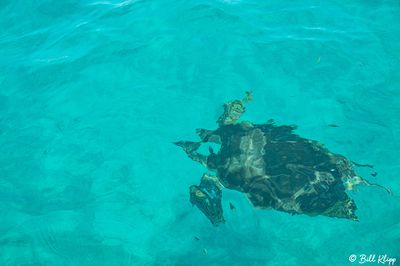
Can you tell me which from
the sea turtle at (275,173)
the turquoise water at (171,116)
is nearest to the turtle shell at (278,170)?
the sea turtle at (275,173)

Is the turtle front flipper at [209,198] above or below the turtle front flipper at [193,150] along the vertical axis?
below

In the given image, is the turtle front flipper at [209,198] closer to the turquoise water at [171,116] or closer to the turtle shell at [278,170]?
the turtle shell at [278,170]

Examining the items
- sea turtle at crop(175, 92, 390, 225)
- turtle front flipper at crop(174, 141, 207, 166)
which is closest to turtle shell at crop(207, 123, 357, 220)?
sea turtle at crop(175, 92, 390, 225)

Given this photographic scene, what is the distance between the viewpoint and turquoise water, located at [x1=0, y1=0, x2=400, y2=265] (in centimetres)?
642

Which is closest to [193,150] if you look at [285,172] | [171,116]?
[171,116]

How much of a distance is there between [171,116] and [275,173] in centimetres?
276

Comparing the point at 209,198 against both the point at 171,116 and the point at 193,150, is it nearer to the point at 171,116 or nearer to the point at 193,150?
the point at 193,150

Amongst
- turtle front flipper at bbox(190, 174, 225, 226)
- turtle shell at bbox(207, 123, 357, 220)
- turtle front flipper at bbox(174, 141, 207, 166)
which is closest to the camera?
turtle shell at bbox(207, 123, 357, 220)

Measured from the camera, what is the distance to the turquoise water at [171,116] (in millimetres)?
6422

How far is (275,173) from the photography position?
651 cm

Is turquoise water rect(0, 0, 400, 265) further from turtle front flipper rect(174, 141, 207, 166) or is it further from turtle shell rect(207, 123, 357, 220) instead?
turtle shell rect(207, 123, 357, 220)

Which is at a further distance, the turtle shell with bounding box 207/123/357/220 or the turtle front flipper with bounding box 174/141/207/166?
the turtle front flipper with bounding box 174/141/207/166

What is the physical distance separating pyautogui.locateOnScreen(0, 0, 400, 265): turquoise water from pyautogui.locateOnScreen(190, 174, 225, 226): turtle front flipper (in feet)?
0.47

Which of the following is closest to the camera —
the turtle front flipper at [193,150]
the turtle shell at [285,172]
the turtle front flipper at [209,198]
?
the turtle shell at [285,172]
